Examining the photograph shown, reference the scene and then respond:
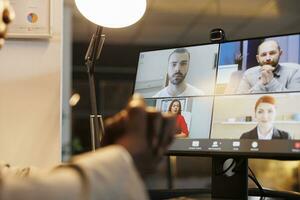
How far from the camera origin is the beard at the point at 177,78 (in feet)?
3.99

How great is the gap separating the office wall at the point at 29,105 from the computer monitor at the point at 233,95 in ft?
0.99

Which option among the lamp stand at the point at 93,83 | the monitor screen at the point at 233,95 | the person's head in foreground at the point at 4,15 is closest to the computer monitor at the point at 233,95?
the monitor screen at the point at 233,95

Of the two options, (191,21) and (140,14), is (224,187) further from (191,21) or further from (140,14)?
(191,21)

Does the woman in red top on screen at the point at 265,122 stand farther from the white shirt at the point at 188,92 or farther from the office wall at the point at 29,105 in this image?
the office wall at the point at 29,105

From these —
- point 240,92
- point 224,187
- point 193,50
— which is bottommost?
point 224,187

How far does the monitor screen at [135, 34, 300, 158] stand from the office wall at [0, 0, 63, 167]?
30cm

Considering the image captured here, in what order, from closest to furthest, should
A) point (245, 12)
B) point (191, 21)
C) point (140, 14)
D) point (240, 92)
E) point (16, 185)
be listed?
point (16, 185), point (240, 92), point (140, 14), point (245, 12), point (191, 21)

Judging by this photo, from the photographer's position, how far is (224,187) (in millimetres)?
1192

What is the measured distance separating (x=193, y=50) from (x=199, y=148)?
10.8 inches

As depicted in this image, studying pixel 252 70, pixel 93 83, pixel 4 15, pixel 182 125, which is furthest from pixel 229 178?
pixel 4 15

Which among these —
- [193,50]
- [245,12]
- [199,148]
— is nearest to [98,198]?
[199,148]

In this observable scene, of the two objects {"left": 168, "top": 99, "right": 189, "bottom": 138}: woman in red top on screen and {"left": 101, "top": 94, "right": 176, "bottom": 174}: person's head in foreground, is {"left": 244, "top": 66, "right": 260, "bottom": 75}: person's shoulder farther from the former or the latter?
{"left": 101, "top": 94, "right": 176, "bottom": 174}: person's head in foreground

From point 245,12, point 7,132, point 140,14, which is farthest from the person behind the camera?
point 245,12

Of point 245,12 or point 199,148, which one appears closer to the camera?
point 199,148
